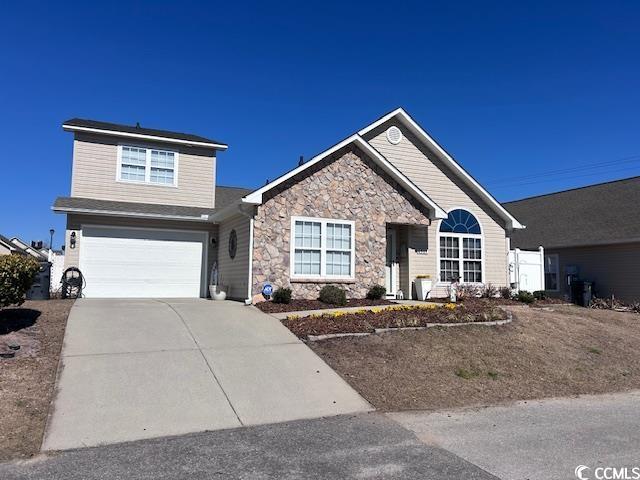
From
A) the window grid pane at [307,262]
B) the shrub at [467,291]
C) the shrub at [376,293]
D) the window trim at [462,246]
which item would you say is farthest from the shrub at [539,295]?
the window grid pane at [307,262]

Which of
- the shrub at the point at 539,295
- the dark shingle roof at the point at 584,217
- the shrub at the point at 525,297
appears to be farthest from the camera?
the dark shingle roof at the point at 584,217

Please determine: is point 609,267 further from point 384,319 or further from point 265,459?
point 265,459

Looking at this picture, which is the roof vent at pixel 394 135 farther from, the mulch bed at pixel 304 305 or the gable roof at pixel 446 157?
the mulch bed at pixel 304 305

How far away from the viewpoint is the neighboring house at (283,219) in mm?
15109

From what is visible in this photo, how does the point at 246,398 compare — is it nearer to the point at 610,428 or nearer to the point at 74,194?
the point at 610,428

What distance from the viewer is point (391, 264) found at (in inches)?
716

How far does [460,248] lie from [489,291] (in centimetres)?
184

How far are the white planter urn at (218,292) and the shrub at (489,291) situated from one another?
356 inches

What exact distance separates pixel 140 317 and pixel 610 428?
31.5ft

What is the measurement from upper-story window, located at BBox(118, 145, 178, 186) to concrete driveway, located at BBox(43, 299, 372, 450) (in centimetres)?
788

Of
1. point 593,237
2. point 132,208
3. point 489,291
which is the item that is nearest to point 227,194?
point 132,208

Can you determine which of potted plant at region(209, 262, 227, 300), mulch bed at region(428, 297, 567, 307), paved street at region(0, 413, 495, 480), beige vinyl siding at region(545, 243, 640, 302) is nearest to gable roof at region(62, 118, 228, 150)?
potted plant at region(209, 262, 227, 300)

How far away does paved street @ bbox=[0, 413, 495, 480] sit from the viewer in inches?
198

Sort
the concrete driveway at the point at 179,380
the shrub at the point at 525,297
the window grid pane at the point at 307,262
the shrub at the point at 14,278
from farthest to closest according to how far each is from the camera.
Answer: the shrub at the point at 525,297, the window grid pane at the point at 307,262, the shrub at the point at 14,278, the concrete driveway at the point at 179,380
